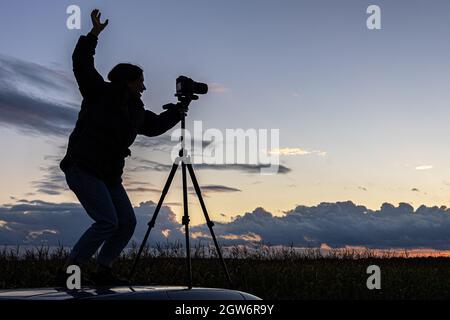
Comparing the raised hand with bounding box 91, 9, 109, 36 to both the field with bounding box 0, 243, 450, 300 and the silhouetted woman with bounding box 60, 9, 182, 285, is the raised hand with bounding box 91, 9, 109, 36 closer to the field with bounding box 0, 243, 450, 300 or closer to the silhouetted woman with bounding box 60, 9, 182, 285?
the silhouetted woman with bounding box 60, 9, 182, 285

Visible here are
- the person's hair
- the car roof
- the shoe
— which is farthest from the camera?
the person's hair

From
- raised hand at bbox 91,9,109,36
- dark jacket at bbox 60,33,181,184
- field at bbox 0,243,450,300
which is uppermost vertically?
raised hand at bbox 91,9,109,36

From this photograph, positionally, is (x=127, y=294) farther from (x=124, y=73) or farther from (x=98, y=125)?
(x=124, y=73)

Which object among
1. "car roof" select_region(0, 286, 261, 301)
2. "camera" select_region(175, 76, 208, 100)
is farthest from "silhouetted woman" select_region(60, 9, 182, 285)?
"car roof" select_region(0, 286, 261, 301)

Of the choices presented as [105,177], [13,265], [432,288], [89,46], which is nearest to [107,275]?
[105,177]

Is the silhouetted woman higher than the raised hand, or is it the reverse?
the raised hand

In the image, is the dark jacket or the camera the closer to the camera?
the dark jacket

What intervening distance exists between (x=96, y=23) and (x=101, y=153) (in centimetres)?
152

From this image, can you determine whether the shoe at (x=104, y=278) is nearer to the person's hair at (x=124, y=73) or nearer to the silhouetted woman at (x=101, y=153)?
the silhouetted woman at (x=101, y=153)

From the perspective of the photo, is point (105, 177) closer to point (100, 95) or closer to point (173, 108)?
point (100, 95)

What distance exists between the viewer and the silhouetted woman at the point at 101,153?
761 cm

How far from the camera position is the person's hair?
26.3ft

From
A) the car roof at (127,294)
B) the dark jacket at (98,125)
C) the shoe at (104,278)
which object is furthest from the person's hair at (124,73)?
the car roof at (127,294)

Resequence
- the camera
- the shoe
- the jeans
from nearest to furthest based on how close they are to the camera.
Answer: the shoe → the jeans → the camera
